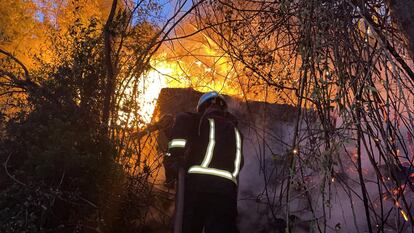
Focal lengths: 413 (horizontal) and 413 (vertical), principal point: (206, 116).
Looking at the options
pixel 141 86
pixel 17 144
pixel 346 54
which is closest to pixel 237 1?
pixel 141 86

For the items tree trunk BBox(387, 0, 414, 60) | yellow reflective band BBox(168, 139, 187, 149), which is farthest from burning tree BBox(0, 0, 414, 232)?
yellow reflective band BBox(168, 139, 187, 149)

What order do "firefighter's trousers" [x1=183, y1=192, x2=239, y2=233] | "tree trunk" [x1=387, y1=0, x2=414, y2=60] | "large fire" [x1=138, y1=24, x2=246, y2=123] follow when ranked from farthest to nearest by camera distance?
"large fire" [x1=138, y1=24, x2=246, y2=123] → "firefighter's trousers" [x1=183, y1=192, x2=239, y2=233] → "tree trunk" [x1=387, y1=0, x2=414, y2=60]

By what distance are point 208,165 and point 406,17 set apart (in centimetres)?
218

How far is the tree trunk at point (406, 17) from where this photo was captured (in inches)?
92.4

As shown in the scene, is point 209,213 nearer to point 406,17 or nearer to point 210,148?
point 210,148

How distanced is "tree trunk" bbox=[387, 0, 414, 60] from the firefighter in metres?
2.06

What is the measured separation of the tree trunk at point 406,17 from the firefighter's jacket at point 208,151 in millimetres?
2058

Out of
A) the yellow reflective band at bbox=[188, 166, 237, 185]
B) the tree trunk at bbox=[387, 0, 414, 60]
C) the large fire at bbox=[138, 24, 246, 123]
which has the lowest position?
the yellow reflective band at bbox=[188, 166, 237, 185]

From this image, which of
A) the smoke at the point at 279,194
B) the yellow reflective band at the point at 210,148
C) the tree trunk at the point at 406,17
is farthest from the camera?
the smoke at the point at 279,194

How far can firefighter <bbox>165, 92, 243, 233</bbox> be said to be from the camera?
12.6 feet

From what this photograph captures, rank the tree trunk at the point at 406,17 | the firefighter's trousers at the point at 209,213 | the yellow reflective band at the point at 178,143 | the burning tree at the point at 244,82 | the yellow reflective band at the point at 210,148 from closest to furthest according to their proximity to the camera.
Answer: the tree trunk at the point at 406,17
the burning tree at the point at 244,82
the firefighter's trousers at the point at 209,213
the yellow reflective band at the point at 210,148
the yellow reflective band at the point at 178,143

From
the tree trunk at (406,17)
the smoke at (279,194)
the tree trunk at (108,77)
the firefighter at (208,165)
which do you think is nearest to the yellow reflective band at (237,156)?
the firefighter at (208,165)

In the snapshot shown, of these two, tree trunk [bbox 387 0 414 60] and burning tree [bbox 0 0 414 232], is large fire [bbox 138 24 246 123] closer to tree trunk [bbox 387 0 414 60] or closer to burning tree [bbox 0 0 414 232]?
burning tree [bbox 0 0 414 232]

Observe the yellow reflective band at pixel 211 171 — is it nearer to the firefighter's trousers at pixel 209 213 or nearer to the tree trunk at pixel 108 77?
the firefighter's trousers at pixel 209 213
